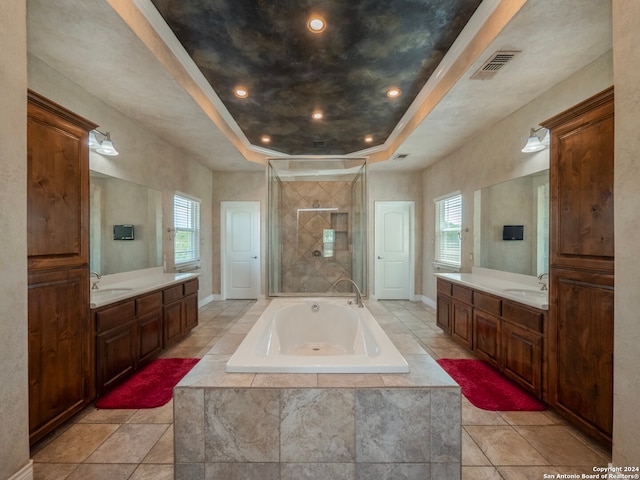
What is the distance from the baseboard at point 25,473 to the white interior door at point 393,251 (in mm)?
4979

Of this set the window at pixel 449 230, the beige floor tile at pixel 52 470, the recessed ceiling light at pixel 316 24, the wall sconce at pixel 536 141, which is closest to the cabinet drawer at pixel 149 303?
the beige floor tile at pixel 52 470

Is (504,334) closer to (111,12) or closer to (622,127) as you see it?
(622,127)

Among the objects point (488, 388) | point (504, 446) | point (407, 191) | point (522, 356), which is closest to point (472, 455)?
point (504, 446)

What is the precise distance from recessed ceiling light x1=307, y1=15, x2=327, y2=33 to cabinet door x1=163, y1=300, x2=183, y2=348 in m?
2.86

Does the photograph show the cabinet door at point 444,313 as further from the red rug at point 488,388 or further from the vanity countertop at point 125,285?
the vanity countertop at point 125,285

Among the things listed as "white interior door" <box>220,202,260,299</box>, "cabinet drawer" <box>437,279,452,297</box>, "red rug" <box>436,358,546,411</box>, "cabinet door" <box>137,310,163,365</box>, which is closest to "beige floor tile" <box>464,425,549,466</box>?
"red rug" <box>436,358,546,411</box>

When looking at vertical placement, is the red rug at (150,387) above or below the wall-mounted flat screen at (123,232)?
below

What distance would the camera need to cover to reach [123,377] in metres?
2.39

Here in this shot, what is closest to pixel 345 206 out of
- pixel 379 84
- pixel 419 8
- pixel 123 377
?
pixel 379 84

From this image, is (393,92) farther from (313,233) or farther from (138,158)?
(138,158)

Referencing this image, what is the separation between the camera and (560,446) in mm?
1728

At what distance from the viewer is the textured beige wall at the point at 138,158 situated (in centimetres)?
227

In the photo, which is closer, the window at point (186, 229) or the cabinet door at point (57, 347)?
the cabinet door at point (57, 347)

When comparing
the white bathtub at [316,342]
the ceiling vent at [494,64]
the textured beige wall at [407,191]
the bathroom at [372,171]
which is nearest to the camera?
the white bathtub at [316,342]
